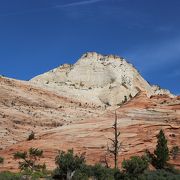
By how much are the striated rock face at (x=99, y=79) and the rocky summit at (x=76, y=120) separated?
521 mm

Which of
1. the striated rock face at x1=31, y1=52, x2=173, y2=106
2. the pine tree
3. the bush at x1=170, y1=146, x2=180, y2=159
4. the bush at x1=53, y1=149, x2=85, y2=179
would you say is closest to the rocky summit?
the striated rock face at x1=31, y1=52, x2=173, y2=106

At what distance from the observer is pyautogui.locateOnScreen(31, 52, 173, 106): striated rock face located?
105m

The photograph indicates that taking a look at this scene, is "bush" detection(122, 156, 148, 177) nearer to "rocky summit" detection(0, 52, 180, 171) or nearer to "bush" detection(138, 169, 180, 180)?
"bush" detection(138, 169, 180, 180)

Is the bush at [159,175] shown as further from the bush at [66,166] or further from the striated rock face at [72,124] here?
the striated rock face at [72,124]

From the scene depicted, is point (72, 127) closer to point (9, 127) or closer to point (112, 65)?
point (9, 127)

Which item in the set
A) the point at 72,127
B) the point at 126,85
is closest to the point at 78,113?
the point at 72,127

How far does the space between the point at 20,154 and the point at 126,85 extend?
64.3m

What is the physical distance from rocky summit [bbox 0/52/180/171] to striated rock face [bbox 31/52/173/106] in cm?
52

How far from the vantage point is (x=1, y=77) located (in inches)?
3479

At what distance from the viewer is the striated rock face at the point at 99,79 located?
344 feet

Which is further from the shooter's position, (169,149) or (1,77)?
(1,77)

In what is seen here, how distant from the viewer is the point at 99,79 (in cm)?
11862

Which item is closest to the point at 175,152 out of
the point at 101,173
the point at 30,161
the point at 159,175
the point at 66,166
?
the point at 159,175

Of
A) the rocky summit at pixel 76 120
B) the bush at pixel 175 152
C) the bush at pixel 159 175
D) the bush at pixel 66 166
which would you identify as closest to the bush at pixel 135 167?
the bush at pixel 159 175
